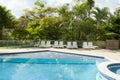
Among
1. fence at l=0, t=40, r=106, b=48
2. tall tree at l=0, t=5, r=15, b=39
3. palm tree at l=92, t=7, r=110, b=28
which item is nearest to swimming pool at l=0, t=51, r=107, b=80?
fence at l=0, t=40, r=106, b=48

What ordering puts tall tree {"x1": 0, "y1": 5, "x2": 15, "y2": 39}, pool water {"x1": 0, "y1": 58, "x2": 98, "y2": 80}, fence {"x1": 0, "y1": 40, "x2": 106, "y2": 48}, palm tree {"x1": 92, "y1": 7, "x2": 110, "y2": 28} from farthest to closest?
palm tree {"x1": 92, "y1": 7, "x2": 110, "y2": 28}
tall tree {"x1": 0, "y1": 5, "x2": 15, "y2": 39}
fence {"x1": 0, "y1": 40, "x2": 106, "y2": 48}
pool water {"x1": 0, "y1": 58, "x2": 98, "y2": 80}

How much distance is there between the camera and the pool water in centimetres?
848

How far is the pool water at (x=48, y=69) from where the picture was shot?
848cm

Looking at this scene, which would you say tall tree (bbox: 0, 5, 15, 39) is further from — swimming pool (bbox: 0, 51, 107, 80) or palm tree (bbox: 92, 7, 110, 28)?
swimming pool (bbox: 0, 51, 107, 80)

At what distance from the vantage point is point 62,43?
1964 cm

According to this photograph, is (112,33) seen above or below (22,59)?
above

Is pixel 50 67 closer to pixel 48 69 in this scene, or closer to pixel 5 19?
pixel 48 69

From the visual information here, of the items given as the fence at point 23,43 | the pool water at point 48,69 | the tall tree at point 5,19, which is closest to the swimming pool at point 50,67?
the pool water at point 48,69

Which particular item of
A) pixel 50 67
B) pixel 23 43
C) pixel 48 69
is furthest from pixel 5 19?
pixel 48 69

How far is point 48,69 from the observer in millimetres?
10234

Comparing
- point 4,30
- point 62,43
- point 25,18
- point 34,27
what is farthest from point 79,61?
point 25,18

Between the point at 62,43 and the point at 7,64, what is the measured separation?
8881 mm

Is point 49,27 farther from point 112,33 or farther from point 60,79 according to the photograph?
point 60,79

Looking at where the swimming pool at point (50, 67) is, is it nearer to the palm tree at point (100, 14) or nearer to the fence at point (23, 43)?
the fence at point (23, 43)
